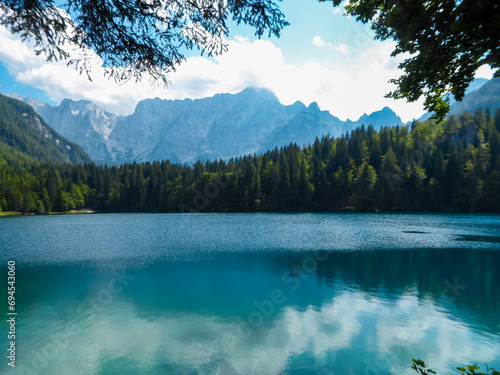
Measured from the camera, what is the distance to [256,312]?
52.6 feet

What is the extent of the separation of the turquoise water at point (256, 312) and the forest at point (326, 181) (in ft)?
260

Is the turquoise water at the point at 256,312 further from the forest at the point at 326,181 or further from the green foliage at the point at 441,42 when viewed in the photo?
the forest at the point at 326,181

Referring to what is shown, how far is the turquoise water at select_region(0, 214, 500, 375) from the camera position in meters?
11.2

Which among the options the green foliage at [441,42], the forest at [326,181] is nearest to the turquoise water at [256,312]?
the green foliage at [441,42]

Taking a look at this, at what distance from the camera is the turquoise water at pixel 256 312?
11.2 m

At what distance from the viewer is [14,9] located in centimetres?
606

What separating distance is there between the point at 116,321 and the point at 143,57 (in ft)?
46.4

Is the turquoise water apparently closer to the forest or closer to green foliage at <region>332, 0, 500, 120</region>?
green foliage at <region>332, 0, 500, 120</region>

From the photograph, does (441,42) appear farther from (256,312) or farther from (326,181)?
(326,181)

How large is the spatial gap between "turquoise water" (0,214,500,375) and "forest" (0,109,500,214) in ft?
260

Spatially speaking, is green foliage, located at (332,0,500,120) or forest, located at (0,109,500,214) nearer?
green foliage, located at (332,0,500,120)

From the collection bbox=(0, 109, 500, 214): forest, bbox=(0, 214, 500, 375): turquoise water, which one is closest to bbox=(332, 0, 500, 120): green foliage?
bbox=(0, 214, 500, 375): turquoise water

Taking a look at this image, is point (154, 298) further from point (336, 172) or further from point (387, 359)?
point (336, 172)

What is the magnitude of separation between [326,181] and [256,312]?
107 meters
